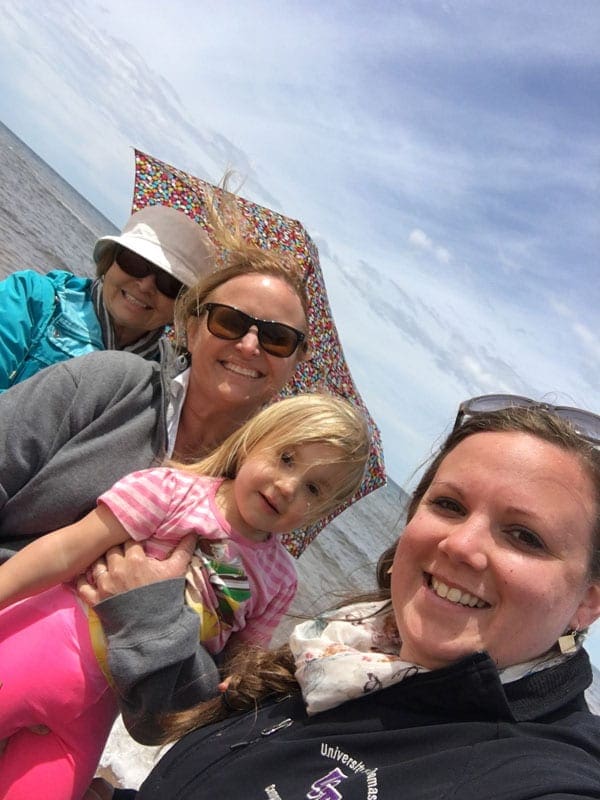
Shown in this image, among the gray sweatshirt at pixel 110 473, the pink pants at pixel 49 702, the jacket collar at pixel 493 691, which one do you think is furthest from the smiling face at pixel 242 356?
the jacket collar at pixel 493 691

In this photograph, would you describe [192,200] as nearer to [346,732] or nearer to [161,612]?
[161,612]

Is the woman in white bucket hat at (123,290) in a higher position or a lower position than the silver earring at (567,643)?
lower

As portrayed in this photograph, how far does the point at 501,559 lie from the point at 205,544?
4.70ft

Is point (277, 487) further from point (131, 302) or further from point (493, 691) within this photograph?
point (131, 302)

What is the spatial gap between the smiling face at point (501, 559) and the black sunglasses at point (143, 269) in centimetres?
244

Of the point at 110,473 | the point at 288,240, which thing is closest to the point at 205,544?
the point at 110,473

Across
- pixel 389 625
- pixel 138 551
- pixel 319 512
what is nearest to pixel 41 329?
pixel 138 551

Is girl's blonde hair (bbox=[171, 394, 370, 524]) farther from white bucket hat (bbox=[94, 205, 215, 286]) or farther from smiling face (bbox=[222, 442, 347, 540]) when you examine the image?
white bucket hat (bbox=[94, 205, 215, 286])

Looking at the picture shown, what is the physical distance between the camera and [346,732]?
1740mm

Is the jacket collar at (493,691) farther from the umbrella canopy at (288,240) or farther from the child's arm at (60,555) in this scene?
the umbrella canopy at (288,240)

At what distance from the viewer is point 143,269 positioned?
3.81 metres

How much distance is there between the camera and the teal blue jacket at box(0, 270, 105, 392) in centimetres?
324

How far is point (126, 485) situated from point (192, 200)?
2168 mm

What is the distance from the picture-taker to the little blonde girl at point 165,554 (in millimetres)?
2414
